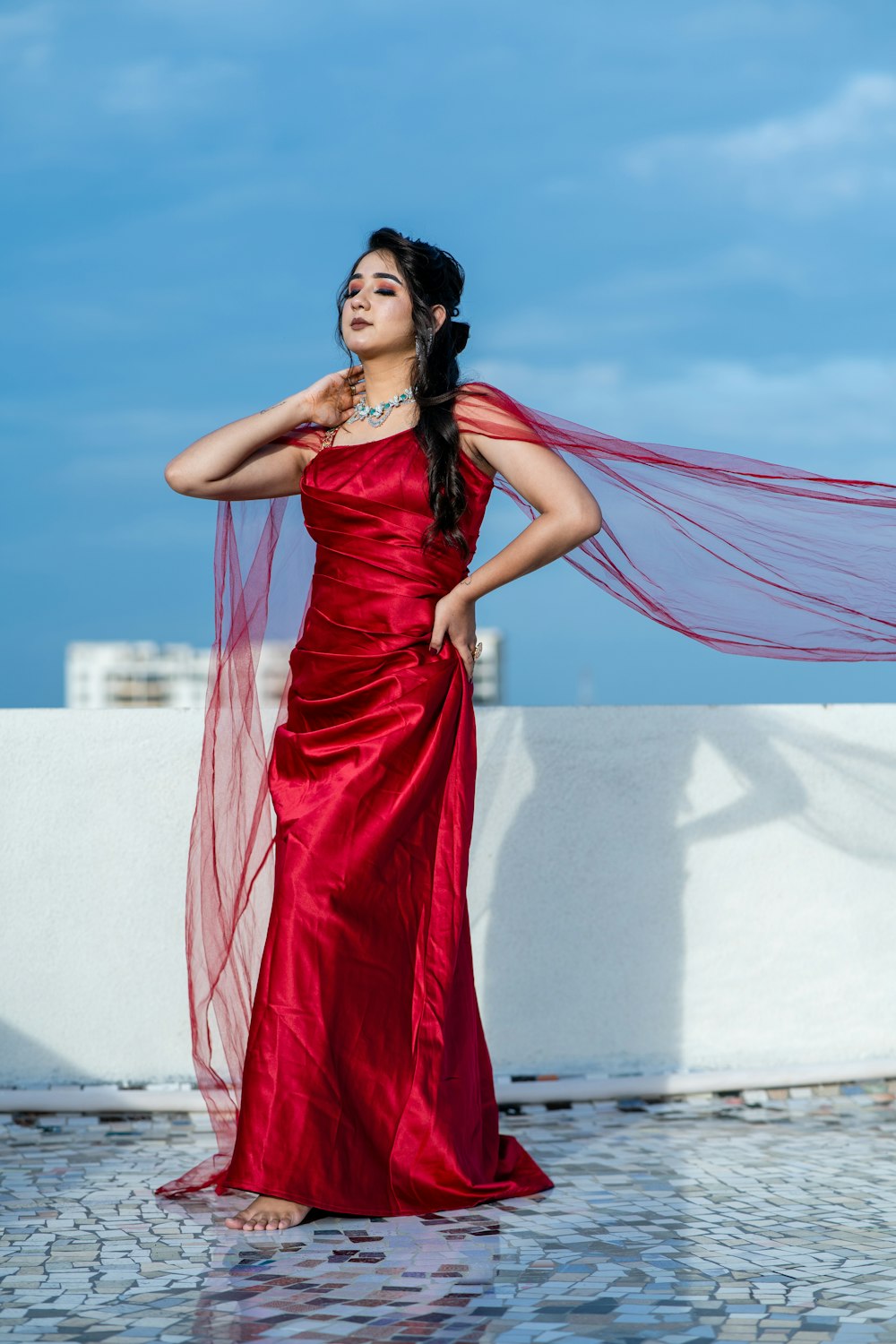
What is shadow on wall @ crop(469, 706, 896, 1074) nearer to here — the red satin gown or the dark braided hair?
the red satin gown

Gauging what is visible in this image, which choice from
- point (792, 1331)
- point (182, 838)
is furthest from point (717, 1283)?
point (182, 838)

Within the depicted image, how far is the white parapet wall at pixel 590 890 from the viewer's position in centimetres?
407

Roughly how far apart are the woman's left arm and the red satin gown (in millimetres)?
46

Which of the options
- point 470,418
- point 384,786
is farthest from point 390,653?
point 470,418

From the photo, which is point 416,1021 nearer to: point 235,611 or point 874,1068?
point 235,611

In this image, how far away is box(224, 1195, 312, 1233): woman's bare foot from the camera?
9.37 feet

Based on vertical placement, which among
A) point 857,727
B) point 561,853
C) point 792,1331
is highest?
point 857,727

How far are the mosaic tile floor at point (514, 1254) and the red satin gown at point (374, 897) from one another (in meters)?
0.13

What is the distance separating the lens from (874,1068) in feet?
13.9

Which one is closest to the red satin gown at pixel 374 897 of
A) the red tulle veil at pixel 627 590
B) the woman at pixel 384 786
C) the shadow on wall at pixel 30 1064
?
the woman at pixel 384 786

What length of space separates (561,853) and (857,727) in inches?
36.5

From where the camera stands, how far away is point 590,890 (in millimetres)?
4234

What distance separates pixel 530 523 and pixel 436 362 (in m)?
0.39

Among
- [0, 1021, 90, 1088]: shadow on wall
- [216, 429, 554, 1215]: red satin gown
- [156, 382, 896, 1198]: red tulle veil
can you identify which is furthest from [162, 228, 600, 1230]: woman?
[0, 1021, 90, 1088]: shadow on wall
